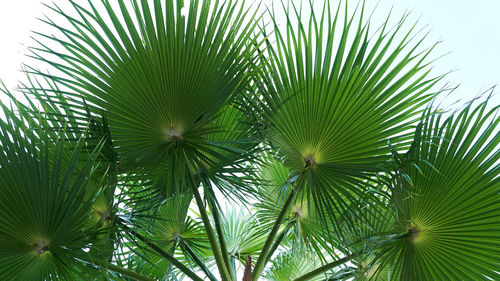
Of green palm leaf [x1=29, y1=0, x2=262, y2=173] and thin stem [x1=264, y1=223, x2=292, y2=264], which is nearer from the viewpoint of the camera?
green palm leaf [x1=29, y1=0, x2=262, y2=173]

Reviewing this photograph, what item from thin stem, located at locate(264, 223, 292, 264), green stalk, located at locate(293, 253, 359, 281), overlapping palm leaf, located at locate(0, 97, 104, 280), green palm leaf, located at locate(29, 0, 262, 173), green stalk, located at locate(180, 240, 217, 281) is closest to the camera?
overlapping palm leaf, located at locate(0, 97, 104, 280)

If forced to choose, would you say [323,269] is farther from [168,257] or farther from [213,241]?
[168,257]

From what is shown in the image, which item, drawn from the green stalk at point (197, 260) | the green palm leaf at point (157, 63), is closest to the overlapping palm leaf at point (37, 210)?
the green palm leaf at point (157, 63)

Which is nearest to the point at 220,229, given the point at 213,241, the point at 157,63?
the point at 213,241

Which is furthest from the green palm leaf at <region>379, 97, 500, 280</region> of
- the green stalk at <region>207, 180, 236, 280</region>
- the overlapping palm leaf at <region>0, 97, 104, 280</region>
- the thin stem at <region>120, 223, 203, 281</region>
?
the overlapping palm leaf at <region>0, 97, 104, 280</region>

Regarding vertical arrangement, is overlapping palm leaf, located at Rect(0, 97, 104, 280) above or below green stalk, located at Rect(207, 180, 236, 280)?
below

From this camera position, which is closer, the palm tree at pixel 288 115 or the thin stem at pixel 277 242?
the palm tree at pixel 288 115

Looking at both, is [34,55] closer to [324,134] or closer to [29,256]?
[29,256]

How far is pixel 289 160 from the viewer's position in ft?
6.41

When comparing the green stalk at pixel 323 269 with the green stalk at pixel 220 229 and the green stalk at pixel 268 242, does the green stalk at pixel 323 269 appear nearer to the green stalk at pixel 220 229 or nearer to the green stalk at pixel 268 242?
the green stalk at pixel 268 242

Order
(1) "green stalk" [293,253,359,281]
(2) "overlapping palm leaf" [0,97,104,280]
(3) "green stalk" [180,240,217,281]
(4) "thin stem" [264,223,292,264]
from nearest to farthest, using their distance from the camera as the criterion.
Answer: (2) "overlapping palm leaf" [0,97,104,280] → (1) "green stalk" [293,253,359,281] → (3) "green stalk" [180,240,217,281] → (4) "thin stem" [264,223,292,264]

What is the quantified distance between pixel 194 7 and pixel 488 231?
1195 millimetres

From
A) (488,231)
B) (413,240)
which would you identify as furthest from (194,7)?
(488,231)

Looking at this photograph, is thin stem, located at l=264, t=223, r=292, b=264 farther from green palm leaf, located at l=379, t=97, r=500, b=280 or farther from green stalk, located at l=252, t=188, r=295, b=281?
green palm leaf, located at l=379, t=97, r=500, b=280
